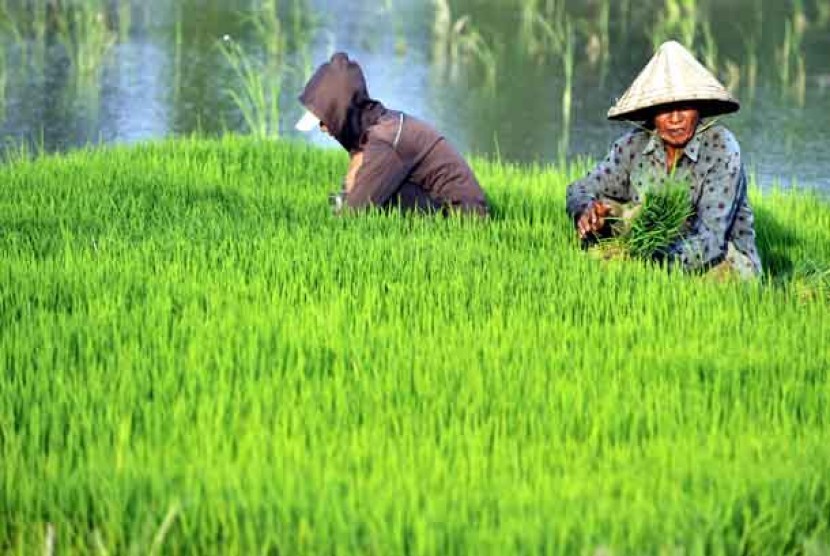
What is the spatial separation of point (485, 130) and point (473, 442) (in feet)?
25.7

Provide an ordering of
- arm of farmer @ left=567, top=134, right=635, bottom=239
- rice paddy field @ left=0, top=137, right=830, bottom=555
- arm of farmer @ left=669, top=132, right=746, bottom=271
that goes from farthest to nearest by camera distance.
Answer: arm of farmer @ left=567, top=134, right=635, bottom=239 → arm of farmer @ left=669, top=132, right=746, bottom=271 → rice paddy field @ left=0, top=137, right=830, bottom=555

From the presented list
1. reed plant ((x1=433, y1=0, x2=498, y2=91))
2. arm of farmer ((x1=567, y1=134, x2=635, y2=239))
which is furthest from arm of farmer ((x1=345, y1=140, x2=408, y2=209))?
reed plant ((x1=433, y1=0, x2=498, y2=91))

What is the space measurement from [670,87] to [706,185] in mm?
346

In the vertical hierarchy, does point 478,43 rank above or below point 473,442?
above

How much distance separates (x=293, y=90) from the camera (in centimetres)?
1234

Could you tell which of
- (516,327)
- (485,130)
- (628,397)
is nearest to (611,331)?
(516,327)

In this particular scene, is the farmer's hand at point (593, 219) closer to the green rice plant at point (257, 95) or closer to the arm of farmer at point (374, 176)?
the arm of farmer at point (374, 176)

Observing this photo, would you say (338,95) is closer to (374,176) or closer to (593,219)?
(374,176)

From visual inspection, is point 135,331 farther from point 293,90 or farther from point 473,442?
point 293,90

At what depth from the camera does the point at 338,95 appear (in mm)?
5941

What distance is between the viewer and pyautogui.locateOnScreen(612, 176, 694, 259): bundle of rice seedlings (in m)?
5.31

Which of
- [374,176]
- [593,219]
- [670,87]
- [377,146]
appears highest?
[670,87]

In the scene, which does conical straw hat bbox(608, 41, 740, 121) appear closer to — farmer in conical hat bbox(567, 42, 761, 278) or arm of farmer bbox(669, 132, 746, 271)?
farmer in conical hat bbox(567, 42, 761, 278)

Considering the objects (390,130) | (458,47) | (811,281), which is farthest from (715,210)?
(458,47)
